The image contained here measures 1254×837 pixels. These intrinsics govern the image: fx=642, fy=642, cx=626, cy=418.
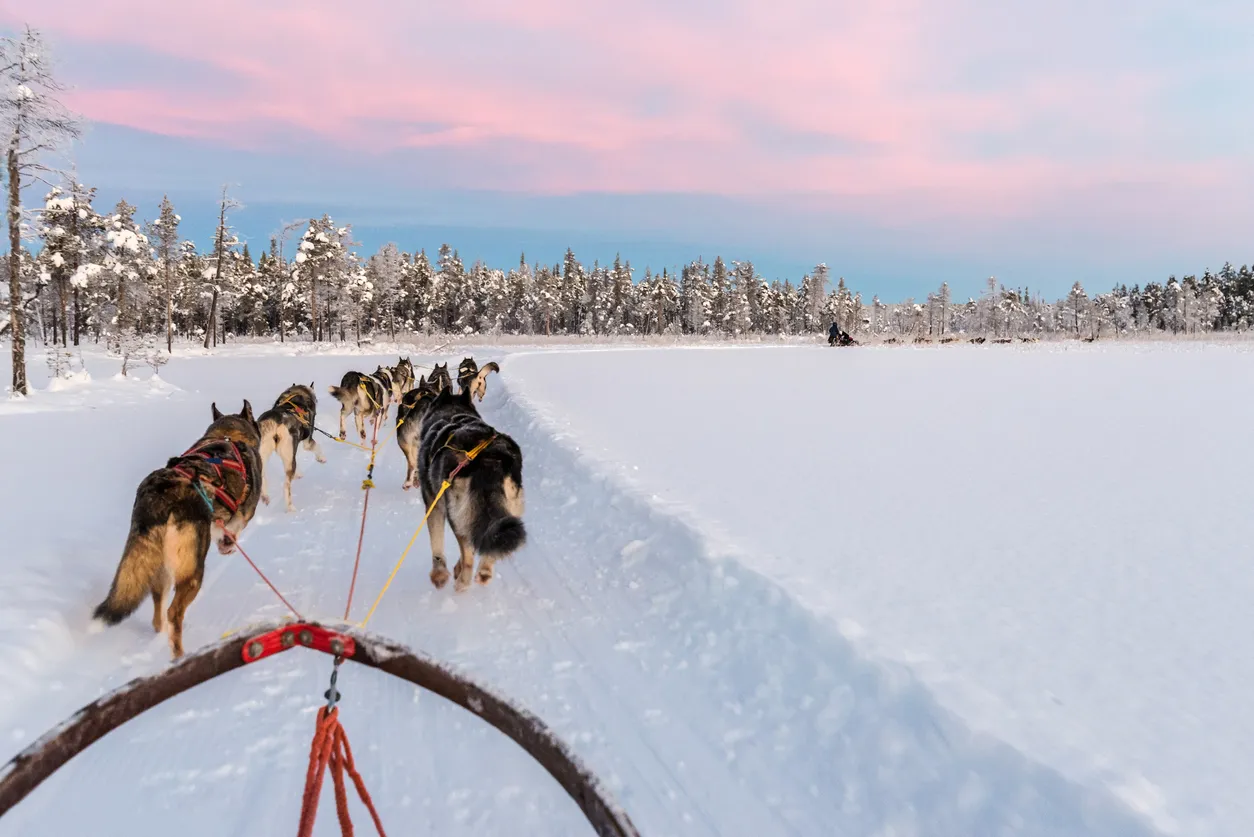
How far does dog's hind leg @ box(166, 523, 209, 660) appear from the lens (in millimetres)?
4090

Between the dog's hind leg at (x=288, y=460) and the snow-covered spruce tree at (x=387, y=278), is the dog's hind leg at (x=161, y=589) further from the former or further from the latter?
the snow-covered spruce tree at (x=387, y=278)

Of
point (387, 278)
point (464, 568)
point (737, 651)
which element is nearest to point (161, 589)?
point (464, 568)

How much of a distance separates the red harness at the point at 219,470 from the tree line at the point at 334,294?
1707 cm

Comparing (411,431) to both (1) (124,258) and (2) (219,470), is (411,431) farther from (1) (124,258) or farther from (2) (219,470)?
(1) (124,258)

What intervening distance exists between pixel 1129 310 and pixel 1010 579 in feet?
541

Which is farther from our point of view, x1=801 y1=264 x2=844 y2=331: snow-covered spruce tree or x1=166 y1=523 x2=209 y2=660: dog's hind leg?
Result: x1=801 y1=264 x2=844 y2=331: snow-covered spruce tree

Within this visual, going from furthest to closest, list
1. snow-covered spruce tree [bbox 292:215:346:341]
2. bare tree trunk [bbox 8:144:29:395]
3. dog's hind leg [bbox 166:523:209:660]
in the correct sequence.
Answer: snow-covered spruce tree [bbox 292:215:346:341] < bare tree trunk [bbox 8:144:29:395] < dog's hind leg [bbox 166:523:209:660]

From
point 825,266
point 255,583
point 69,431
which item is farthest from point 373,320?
point 255,583

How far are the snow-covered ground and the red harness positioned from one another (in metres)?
0.84

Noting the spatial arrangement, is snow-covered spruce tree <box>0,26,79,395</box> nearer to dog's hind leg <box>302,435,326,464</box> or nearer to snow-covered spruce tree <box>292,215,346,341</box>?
dog's hind leg <box>302,435,326,464</box>

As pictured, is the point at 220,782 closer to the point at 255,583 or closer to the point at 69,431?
the point at 255,583

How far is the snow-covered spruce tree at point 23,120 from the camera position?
59.0 ft

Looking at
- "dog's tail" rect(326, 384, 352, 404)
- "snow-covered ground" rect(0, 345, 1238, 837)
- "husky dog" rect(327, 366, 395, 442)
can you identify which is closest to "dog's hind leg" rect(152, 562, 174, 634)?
"snow-covered ground" rect(0, 345, 1238, 837)

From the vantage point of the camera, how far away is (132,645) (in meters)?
4.29
